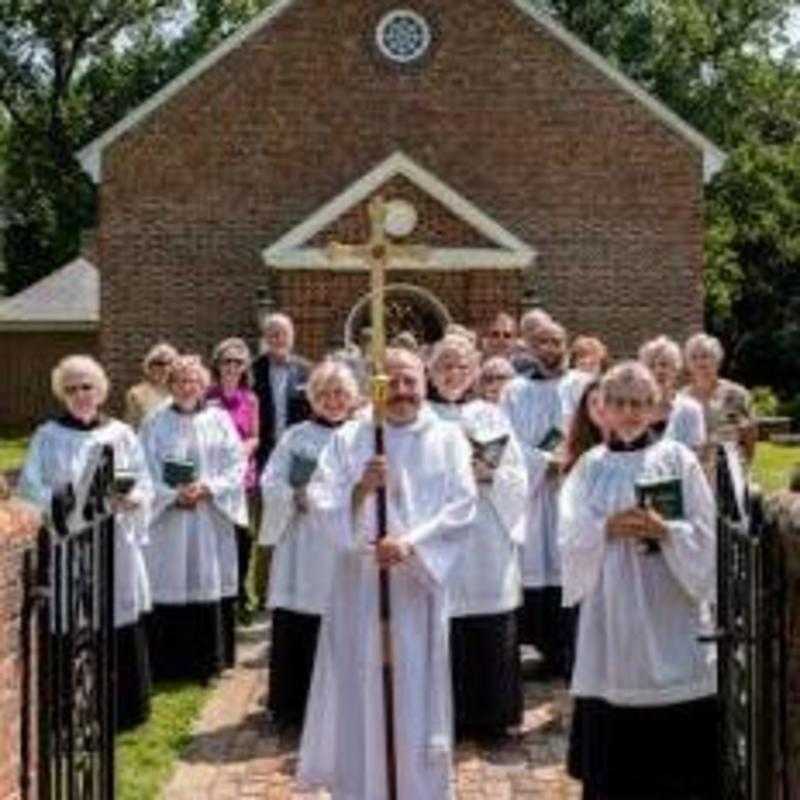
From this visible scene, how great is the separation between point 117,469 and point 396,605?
2.53 metres

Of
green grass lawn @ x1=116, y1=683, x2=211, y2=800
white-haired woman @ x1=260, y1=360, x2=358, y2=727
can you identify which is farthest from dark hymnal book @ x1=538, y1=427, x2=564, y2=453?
green grass lawn @ x1=116, y1=683, x2=211, y2=800

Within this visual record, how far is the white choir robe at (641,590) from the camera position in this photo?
26.9 feet

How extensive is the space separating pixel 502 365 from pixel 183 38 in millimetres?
44600

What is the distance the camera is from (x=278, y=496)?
36.4ft

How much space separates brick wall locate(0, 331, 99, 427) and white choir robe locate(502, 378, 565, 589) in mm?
33742

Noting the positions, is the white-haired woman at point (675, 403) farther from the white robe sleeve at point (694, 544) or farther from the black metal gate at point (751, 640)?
the black metal gate at point (751, 640)

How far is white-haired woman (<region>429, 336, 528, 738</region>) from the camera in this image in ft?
33.7

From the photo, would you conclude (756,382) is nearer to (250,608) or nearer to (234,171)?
(234,171)

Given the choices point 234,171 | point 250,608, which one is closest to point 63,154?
point 234,171

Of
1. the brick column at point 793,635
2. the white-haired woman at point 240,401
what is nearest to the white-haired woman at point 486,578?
the white-haired woman at point 240,401

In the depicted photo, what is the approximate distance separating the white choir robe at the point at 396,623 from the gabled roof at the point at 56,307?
36528 millimetres

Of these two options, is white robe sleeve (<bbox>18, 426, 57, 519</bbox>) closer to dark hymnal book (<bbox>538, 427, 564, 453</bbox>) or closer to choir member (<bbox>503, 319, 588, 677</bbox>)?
choir member (<bbox>503, 319, 588, 677</bbox>)

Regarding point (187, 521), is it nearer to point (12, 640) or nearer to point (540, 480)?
point (540, 480)

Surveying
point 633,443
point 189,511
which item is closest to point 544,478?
point 189,511
